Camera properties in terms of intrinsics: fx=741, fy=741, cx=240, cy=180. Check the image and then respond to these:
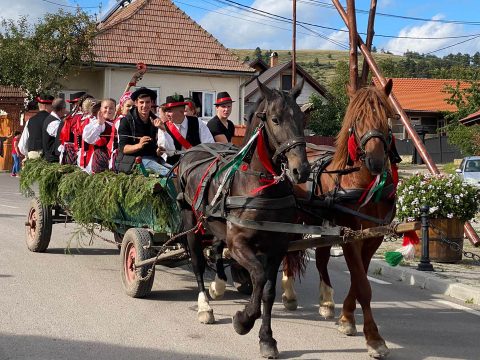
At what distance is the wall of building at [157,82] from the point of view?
32.7m

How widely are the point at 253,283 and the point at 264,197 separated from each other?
0.71 metres

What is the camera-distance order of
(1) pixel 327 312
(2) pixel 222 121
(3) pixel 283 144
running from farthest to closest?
1. (2) pixel 222 121
2. (1) pixel 327 312
3. (3) pixel 283 144

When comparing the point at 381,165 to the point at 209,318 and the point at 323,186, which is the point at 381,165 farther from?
the point at 209,318

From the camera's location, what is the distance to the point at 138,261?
7824 millimetres

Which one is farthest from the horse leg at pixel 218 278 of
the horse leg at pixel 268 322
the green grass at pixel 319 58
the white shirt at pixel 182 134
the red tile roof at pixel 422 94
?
the green grass at pixel 319 58

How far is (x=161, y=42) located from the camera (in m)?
34.1

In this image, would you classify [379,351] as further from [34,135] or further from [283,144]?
[34,135]

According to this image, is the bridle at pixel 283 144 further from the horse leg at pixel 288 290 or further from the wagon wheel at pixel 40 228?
the wagon wheel at pixel 40 228

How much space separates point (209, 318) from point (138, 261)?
3.84ft

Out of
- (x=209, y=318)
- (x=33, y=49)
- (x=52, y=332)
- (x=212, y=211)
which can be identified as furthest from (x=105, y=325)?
(x=33, y=49)

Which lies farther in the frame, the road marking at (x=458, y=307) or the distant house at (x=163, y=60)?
the distant house at (x=163, y=60)

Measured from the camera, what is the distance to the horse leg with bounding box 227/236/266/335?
5.96 meters

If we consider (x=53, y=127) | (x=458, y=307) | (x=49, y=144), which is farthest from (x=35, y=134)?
(x=458, y=307)

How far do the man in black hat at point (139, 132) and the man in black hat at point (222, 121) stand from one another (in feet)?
2.94
